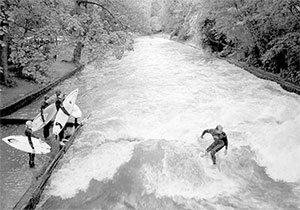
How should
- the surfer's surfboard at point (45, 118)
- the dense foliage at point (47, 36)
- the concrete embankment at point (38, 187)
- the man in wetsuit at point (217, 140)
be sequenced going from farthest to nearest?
1. the dense foliage at point (47, 36)
2. the surfer's surfboard at point (45, 118)
3. the man in wetsuit at point (217, 140)
4. the concrete embankment at point (38, 187)

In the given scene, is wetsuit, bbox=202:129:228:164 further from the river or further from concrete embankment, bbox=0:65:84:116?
concrete embankment, bbox=0:65:84:116

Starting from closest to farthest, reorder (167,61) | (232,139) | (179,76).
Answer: (232,139)
(179,76)
(167,61)

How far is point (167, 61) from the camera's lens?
113 feet

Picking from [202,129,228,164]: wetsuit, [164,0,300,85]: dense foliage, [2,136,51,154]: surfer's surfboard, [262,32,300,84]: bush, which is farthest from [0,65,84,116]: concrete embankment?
[262,32,300,84]: bush

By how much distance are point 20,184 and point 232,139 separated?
7.79m

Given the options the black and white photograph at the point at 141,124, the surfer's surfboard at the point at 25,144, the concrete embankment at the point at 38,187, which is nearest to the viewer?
the concrete embankment at the point at 38,187

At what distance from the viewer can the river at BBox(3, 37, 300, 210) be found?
9.16 meters

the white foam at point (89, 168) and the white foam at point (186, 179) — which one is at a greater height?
the white foam at point (186, 179)

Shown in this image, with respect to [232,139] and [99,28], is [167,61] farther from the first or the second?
[232,139]

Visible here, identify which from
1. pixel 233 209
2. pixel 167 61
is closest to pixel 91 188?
pixel 233 209

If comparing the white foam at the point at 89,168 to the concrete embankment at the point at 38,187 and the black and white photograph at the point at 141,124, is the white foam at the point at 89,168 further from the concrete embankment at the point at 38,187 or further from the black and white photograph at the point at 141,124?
the concrete embankment at the point at 38,187

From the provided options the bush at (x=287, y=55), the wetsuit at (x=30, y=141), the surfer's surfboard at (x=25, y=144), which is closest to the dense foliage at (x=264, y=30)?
the bush at (x=287, y=55)

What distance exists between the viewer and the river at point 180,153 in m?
9.16

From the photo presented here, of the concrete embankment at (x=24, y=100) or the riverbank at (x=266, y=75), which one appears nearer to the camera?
the concrete embankment at (x=24, y=100)
